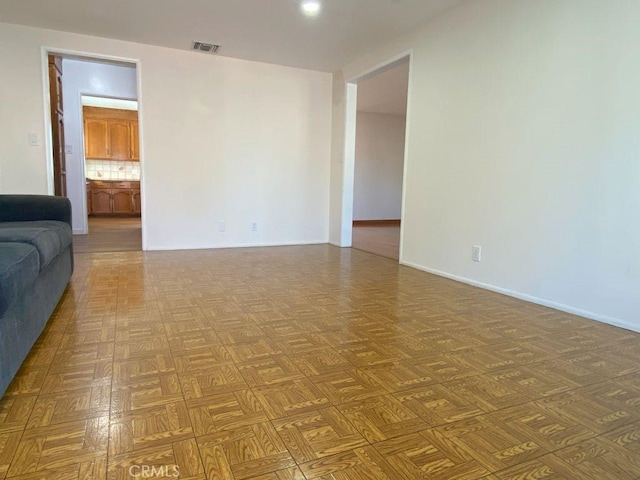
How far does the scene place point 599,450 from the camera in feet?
4.09

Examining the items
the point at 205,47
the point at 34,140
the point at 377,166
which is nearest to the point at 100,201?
the point at 34,140

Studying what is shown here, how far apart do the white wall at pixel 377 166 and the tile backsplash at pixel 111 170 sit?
5184 millimetres

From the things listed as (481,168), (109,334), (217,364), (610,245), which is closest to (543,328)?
(610,245)

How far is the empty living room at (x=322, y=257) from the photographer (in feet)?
4.23

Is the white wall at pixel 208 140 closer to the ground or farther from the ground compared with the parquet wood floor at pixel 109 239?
farther from the ground

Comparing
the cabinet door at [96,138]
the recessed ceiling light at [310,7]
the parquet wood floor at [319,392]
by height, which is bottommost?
the parquet wood floor at [319,392]

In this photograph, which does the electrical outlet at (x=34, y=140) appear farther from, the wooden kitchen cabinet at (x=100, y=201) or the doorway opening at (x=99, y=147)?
the wooden kitchen cabinet at (x=100, y=201)

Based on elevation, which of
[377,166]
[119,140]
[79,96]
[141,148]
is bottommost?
[141,148]

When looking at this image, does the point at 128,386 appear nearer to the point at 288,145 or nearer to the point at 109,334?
the point at 109,334

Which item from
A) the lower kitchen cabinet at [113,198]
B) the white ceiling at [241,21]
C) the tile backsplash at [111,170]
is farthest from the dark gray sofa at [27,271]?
the tile backsplash at [111,170]

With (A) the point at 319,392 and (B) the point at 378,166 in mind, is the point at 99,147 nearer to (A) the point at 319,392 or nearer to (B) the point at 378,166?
(B) the point at 378,166

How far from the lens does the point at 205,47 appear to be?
452cm

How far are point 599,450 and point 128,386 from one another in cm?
165

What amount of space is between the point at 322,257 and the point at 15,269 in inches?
129
